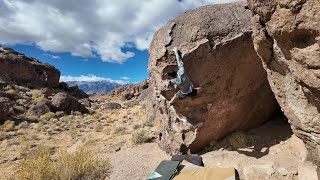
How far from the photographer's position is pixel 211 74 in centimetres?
816

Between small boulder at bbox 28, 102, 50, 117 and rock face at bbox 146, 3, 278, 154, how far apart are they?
13.6 metres

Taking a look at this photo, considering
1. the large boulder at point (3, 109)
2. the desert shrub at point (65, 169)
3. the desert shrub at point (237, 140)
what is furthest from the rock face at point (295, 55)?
the large boulder at point (3, 109)

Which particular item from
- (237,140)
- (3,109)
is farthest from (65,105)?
(237,140)

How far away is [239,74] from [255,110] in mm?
1498

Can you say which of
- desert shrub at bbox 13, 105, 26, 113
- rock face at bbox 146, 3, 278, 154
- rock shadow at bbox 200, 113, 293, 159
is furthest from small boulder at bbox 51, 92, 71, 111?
rock shadow at bbox 200, 113, 293, 159

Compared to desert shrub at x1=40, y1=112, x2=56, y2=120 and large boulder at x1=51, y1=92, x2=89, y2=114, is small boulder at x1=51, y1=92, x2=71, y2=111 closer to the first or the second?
large boulder at x1=51, y1=92, x2=89, y2=114

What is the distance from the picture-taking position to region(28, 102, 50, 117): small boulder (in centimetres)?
1973

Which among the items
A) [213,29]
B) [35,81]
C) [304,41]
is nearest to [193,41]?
[213,29]

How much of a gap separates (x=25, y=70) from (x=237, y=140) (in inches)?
1360

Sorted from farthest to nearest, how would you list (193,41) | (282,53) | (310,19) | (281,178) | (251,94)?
(251,94)
(193,41)
(281,178)
(282,53)
(310,19)

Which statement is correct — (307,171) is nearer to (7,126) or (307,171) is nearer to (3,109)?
(7,126)

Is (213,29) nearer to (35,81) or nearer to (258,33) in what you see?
(258,33)

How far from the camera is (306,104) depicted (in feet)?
14.0

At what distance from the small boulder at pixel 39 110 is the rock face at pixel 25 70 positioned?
56.8ft
